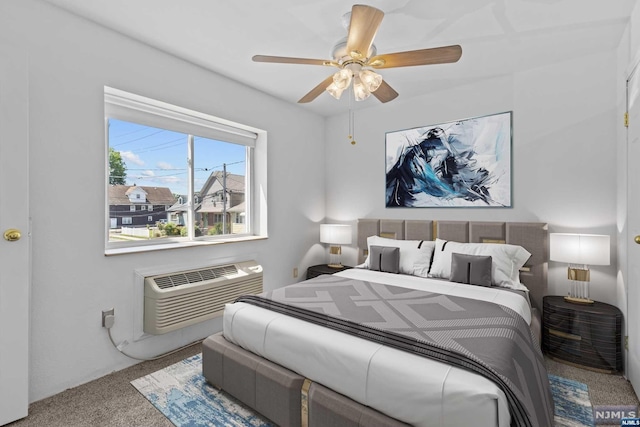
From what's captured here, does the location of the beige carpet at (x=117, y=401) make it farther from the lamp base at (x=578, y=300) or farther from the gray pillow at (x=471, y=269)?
the gray pillow at (x=471, y=269)

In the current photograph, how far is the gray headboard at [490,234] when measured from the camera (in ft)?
9.46

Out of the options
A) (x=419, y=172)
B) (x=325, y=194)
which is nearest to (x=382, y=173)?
(x=419, y=172)

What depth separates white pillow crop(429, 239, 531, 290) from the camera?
8.90 feet

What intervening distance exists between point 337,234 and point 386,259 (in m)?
0.91

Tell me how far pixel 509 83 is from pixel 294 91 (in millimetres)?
2219

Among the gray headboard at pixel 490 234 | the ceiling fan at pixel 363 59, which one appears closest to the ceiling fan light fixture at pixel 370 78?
the ceiling fan at pixel 363 59

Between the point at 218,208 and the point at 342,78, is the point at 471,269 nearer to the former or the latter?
the point at 342,78

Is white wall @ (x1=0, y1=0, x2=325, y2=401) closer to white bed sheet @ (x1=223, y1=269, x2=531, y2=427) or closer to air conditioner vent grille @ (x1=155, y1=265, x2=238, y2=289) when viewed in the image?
air conditioner vent grille @ (x1=155, y1=265, x2=238, y2=289)

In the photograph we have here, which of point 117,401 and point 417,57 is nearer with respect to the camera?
point 417,57

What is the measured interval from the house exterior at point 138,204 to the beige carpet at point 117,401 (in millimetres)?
1215

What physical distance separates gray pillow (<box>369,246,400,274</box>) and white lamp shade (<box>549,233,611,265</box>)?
1338 mm

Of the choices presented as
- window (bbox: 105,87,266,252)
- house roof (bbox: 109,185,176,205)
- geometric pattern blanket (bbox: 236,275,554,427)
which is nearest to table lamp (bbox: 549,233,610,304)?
geometric pattern blanket (bbox: 236,275,554,427)

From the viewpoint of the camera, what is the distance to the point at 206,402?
2.04 meters

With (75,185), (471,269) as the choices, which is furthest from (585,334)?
(75,185)
